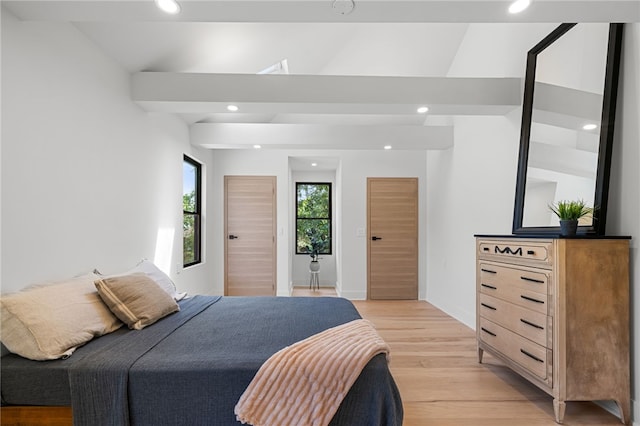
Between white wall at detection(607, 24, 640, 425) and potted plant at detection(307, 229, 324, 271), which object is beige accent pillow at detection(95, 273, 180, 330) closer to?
white wall at detection(607, 24, 640, 425)

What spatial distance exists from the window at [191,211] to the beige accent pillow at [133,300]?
6.74ft

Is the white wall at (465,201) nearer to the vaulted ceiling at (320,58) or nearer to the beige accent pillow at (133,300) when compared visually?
the vaulted ceiling at (320,58)

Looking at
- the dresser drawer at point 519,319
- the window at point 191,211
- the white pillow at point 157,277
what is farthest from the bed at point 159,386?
the window at point 191,211

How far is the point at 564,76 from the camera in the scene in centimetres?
254

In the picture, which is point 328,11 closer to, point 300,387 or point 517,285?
point 300,387

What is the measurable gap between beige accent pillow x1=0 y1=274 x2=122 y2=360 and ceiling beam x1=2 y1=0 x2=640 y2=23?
4.51ft

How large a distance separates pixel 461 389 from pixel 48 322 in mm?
2478

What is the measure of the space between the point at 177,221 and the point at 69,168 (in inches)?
71.6

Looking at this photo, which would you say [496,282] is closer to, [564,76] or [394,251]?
[564,76]

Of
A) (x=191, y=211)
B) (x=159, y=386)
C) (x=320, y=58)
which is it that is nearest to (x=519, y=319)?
(x=159, y=386)

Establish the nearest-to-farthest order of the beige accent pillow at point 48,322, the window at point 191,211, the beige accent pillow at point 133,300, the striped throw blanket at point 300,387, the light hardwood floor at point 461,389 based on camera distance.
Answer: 1. the striped throw blanket at point 300,387
2. the beige accent pillow at point 48,322
3. the beige accent pillow at point 133,300
4. the light hardwood floor at point 461,389
5. the window at point 191,211

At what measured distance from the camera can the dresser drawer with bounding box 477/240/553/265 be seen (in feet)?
7.05

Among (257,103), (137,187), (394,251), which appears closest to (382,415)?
(257,103)

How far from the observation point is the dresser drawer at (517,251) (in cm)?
215
